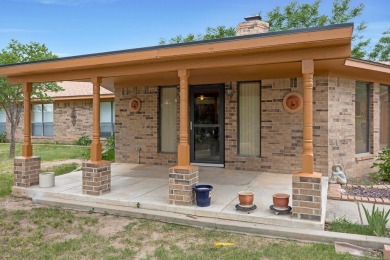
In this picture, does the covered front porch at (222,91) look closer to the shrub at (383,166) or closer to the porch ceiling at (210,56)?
the porch ceiling at (210,56)

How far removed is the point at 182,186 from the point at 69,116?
531 inches

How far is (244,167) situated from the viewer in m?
7.94

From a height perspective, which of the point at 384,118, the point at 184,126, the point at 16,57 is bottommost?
the point at 184,126

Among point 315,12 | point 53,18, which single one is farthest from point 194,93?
point 53,18

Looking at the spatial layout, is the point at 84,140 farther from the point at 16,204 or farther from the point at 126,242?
the point at 126,242

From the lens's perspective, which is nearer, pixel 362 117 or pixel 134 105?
pixel 362 117

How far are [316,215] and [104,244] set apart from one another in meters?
2.86

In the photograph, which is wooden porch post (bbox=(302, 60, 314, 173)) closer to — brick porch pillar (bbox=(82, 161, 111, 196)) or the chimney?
brick porch pillar (bbox=(82, 161, 111, 196))

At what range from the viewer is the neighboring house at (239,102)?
5090 mm

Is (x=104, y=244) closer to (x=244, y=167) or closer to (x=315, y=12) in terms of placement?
(x=244, y=167)

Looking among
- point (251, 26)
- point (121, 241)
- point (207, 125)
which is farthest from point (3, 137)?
point (121, 241)

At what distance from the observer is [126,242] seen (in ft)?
13.3

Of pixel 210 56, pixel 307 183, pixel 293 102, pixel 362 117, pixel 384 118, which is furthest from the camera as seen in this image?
pixel 384 118

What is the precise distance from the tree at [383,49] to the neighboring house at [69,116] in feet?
57.5
